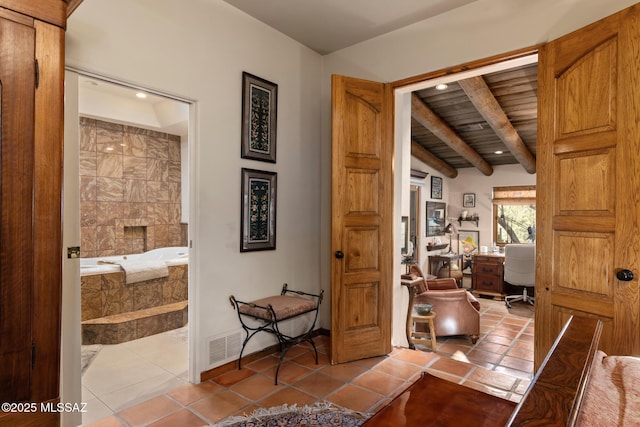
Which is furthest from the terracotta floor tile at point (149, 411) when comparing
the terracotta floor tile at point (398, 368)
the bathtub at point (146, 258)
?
the bathtub at point (146, 258)

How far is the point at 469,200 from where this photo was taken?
812cm

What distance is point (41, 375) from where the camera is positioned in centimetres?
99

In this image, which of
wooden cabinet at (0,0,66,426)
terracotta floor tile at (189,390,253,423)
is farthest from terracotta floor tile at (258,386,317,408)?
wooden cabinet at (0,0,66,426)

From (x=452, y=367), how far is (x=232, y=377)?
174 cm

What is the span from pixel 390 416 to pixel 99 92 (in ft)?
17.3

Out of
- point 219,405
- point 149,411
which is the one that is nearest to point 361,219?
point 219,405

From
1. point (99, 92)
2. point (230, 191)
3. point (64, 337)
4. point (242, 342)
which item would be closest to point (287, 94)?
point (230, 191)

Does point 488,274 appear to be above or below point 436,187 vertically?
below

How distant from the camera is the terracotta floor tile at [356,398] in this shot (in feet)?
7.35

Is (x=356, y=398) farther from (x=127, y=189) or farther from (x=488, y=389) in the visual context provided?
(x=127, y=189)

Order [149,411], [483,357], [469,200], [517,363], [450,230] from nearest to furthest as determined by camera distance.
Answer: [149,411] < [517,363] < [483,357] < [450,230] < [469,200]

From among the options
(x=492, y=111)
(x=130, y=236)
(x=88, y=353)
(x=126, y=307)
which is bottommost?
(x=88, y=353)

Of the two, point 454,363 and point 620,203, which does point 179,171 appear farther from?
point 620,203

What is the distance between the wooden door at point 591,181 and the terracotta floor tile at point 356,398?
1.13 meters
